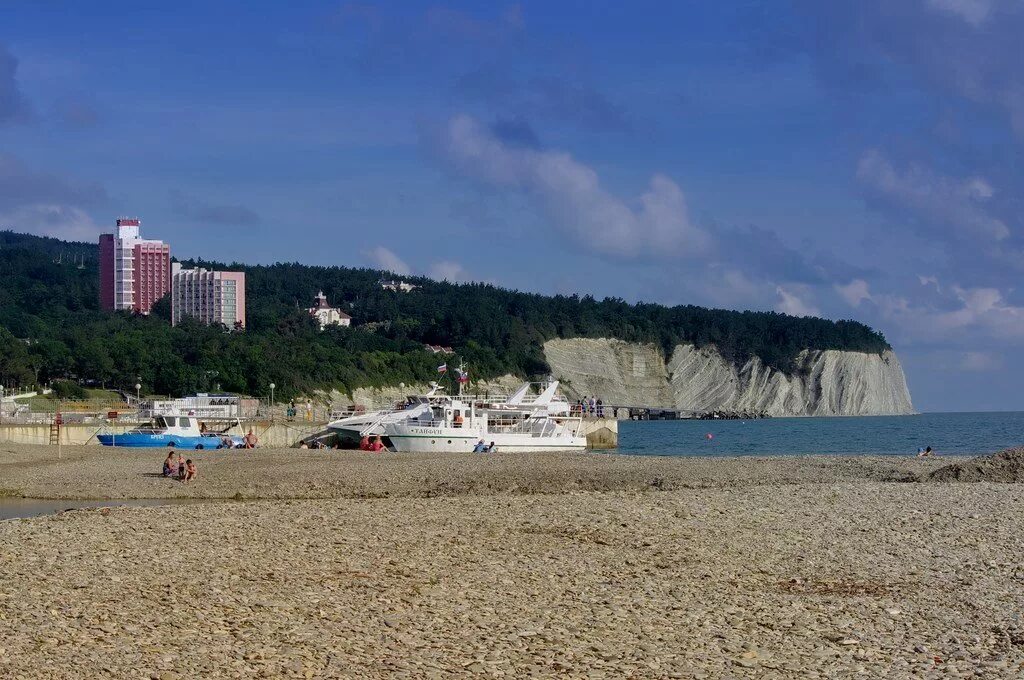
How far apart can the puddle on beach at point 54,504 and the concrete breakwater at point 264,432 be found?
24.5m

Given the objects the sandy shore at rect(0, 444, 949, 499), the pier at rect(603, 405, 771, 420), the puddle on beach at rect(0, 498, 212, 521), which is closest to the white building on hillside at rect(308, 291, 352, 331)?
the pier at rect(603, 405, 771, 420)

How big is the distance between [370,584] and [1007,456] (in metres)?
20.5

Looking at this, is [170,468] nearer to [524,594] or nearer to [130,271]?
[524,594]

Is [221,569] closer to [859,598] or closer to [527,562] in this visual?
[527,562]

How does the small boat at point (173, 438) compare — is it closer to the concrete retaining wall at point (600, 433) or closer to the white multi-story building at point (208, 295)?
the concrete retaining wall at point (600, 433)

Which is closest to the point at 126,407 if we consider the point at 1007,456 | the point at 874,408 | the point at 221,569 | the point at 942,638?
the point at 1007,456

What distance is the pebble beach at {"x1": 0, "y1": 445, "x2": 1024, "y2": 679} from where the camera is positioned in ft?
29.5

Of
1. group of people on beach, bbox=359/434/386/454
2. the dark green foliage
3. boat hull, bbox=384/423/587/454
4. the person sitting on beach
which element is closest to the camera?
the person sitting on beach

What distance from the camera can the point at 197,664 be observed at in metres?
8.66

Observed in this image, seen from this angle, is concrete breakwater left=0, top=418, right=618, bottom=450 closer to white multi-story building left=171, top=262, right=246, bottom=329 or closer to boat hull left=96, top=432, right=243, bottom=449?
boat hull left=96, top=432, right=243, bottom=449

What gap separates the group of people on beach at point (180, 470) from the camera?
30.4 m

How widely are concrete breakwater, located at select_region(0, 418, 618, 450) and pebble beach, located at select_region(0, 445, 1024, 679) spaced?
36.6 metres

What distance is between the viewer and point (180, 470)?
30.6 m

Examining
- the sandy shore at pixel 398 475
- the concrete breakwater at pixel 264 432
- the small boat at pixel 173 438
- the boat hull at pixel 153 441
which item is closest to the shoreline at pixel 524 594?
the sandy shore at pixel 398 475
